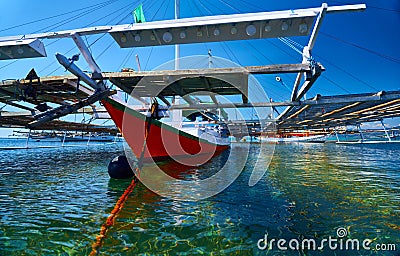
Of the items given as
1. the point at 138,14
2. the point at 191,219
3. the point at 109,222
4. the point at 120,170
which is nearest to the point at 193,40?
the point at 138,14

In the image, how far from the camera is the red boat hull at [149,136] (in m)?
10.4

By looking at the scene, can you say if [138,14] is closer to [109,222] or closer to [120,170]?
[120,170]

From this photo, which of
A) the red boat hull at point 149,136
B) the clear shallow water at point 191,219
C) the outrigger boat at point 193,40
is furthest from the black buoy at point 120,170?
the outrigger boat at point 193,40

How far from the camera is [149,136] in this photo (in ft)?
40.0

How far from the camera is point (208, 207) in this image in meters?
5.44

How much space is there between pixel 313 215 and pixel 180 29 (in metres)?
7.19

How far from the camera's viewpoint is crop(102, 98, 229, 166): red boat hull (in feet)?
34.0

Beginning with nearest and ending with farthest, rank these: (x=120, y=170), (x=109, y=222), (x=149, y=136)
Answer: (x=109, y=222), (x=120, y=170), (x=149, y=136)

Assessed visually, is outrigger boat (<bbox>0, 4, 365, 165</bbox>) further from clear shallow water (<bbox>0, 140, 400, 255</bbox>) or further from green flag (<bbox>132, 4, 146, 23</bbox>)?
clear shallow water (<bbox>0, 140, 400, 255</bbox>)

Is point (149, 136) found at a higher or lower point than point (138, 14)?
lower

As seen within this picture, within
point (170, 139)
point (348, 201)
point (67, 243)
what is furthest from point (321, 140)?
point (67, 243)

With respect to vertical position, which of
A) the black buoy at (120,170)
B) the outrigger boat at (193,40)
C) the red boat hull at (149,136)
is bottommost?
the black buoy at (120,170)

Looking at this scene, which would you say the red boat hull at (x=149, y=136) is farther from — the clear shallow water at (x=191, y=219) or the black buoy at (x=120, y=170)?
the clear shallow water at (x=191, y=219)

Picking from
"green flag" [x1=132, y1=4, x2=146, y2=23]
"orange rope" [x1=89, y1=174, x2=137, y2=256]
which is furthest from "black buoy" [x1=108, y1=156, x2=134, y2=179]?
"green flag" [x1=132, y1=4, x2=146, y2=23]
